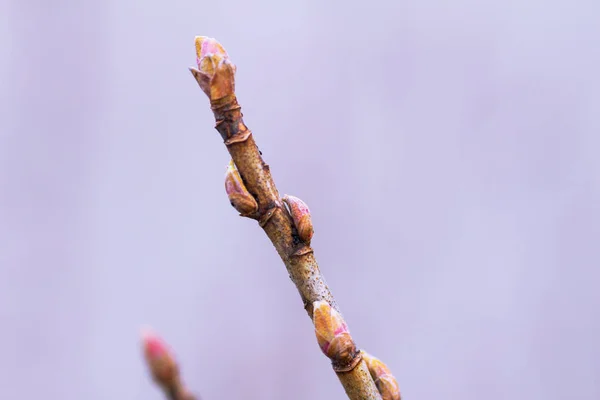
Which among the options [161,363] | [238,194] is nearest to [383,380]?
[238,194]

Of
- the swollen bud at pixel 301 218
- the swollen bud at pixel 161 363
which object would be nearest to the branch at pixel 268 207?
the swollen bud at pixel 301 218

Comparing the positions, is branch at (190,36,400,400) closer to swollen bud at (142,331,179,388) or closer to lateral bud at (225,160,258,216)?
lateral bud at (225,160,258,216)

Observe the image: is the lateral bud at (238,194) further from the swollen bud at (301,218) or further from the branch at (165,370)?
the branch at (165,370)

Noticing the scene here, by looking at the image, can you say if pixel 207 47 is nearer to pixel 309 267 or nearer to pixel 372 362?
pixel 309 267

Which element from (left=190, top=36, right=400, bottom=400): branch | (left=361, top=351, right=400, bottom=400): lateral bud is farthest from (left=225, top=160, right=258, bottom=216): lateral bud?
(left=361, top=351, right=400, bottom=400): lateral bud

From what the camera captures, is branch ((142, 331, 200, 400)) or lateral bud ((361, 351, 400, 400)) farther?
lateral bud ((361, 351, 400, 400))

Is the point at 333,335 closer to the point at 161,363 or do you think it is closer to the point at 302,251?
the point at 302,251
